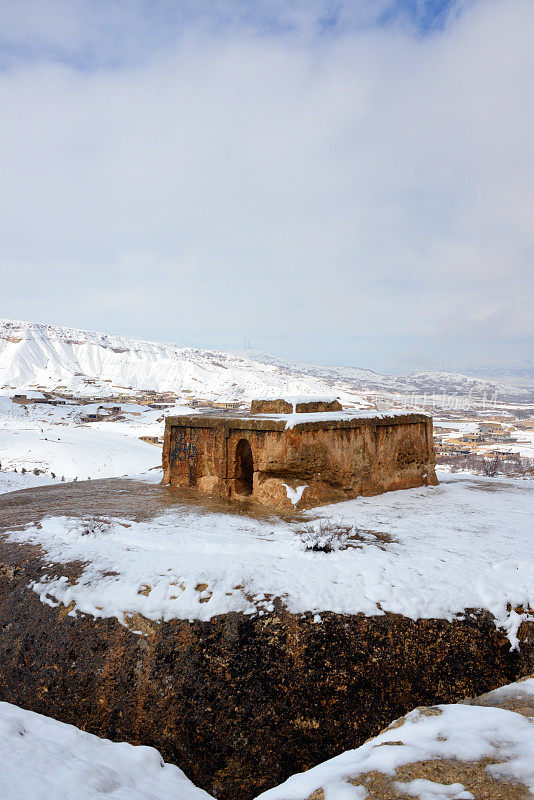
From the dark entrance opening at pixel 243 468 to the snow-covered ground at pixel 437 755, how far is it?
5168mm

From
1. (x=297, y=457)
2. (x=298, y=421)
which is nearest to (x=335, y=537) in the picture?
(x=297, y=457)

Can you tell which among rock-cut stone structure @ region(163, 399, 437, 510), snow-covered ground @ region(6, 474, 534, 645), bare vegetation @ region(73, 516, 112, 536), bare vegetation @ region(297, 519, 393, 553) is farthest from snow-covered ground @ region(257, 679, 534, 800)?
rock-cut stone structure @ region(163, 399, 437, 510)

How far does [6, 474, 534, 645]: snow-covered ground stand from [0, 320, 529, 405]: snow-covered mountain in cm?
4858

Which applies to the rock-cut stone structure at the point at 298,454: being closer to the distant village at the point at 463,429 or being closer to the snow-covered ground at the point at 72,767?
the snow-covered ground at the point at 72,767

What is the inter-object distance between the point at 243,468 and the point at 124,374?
78.8m

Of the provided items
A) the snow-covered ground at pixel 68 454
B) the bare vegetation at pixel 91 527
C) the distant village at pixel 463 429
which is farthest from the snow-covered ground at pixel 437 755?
the distant village at pixel 463 429

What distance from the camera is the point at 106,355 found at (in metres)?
91.9

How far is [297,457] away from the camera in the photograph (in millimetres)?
7000

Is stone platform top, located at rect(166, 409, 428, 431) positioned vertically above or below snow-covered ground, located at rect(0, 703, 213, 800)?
above

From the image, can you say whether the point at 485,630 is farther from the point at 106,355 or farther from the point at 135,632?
the point at 106,355

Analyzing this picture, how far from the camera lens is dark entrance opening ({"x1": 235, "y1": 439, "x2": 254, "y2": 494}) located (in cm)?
774

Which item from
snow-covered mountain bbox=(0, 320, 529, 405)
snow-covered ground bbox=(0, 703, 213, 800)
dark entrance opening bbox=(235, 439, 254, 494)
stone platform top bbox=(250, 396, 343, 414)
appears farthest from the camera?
snow-covered mountain bbox=(0, 320, 529, 405)

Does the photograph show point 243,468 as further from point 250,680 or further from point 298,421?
point 250,680

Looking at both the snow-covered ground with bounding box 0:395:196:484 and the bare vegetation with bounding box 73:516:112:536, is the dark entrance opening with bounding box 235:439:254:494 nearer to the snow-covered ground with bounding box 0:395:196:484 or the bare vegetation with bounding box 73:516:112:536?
the bare vegetation with bounding box 73:516:112:536
